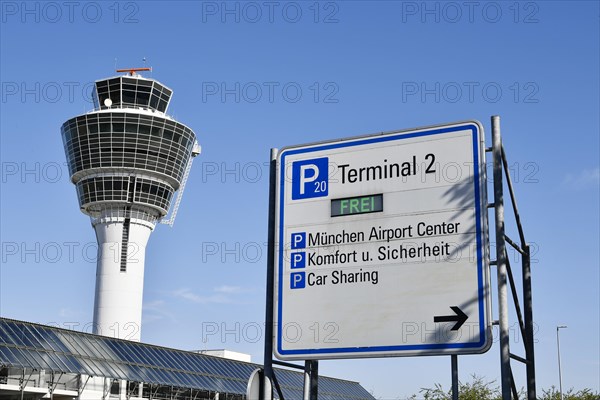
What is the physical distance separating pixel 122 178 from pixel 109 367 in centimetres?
3797

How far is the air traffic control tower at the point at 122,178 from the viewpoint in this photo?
3356 inches

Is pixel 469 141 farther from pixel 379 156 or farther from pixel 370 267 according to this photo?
pixel 370 267

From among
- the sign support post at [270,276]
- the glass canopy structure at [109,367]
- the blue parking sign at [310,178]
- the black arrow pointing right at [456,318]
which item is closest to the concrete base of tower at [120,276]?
the glass canopy structure at [109,367]

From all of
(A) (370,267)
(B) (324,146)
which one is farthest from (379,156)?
(A) (370,267)

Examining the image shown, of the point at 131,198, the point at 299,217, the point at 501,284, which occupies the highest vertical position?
the point at 131,198

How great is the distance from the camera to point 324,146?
13.1 meters

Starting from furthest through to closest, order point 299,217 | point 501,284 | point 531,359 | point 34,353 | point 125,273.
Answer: point 125,273, point 34,353, point 299,217, point 531,359, point 501,284

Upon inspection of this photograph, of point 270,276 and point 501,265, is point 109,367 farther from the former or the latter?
point 501,265

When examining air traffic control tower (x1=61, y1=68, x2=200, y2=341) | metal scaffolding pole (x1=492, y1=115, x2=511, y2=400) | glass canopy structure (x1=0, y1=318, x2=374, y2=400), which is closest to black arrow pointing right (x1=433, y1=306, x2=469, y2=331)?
metal scaffolding pole (x1=492, y1=115, x2=511, y2=400)

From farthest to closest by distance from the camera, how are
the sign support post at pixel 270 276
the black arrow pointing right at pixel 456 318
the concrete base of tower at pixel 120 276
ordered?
the concrete base of tower at pixel 120 276 → the sign support post at pixel 270 276 → the black arrow pointing right at pixel 456 318

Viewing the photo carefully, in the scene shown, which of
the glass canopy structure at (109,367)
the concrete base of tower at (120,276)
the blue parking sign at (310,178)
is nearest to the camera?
the blue parking sign at (310,178)

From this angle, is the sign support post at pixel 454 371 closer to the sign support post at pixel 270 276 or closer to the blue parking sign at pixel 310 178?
the sign support post at pixel 270 276

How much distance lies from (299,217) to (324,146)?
123 centimetres

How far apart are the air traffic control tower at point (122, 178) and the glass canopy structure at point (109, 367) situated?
24.3 meters
